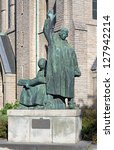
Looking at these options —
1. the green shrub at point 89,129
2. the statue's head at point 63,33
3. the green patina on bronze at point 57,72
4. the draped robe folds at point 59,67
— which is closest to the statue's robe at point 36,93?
the green patina on bronze at point 57,72

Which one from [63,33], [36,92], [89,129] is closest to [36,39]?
[89,129]

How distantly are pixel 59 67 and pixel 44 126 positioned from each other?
169 cm

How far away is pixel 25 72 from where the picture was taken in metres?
30.4

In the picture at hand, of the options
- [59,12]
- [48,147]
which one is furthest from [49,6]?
[48,147]

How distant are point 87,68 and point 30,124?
14.8 meters

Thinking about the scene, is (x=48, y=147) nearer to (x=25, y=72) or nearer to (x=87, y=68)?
(x=87, y=68)

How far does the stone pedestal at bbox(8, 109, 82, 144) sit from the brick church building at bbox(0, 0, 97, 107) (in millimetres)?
13401

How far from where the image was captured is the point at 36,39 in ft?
96.9

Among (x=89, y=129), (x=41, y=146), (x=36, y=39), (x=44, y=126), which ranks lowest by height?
(x=41, y=146)

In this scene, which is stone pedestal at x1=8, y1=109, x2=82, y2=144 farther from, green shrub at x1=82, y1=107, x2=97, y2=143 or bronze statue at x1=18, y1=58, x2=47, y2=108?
green shrub at x1=82, y1=107, x2=97, y2=143

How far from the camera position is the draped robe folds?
11.0 meters

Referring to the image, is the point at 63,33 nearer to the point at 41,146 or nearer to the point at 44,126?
the point at 44,126

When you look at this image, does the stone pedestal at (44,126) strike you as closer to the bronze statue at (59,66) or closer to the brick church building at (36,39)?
the bronze statue at (59,66)

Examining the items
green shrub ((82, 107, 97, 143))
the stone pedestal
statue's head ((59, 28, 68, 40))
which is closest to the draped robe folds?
statue's head ((59, 28, 68, 40))
